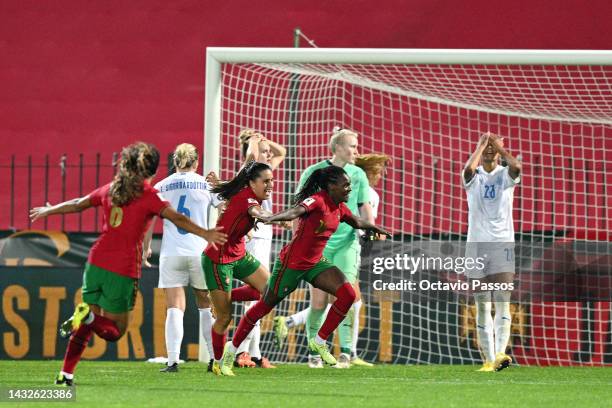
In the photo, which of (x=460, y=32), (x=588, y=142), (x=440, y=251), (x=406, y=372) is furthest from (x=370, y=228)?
(x=460, y=32)

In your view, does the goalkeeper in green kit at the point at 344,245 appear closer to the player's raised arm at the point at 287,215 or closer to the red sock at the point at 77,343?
the player's raised arm at the point at 287,215

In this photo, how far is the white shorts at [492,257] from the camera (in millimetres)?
10586

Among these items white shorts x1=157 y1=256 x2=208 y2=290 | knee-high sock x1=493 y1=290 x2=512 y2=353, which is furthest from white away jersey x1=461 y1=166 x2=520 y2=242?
white shorts x1=157 y1=256 x2=208 y2=290

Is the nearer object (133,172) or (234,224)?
(133,172)

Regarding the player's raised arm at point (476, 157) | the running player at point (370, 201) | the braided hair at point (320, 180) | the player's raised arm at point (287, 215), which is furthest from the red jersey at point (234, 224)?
the player's raised arm at point (476, 157)

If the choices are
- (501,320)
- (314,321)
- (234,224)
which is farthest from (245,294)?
(501,320)

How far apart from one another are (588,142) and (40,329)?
5818mm

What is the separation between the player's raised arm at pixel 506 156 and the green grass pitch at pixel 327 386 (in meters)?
1.62

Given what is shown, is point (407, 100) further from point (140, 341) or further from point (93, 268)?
point (93, 268)

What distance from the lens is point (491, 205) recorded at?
420 inches

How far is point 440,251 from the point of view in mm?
12055

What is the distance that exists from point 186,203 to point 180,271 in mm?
550

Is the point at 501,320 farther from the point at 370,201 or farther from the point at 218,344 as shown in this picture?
the point at 218,344

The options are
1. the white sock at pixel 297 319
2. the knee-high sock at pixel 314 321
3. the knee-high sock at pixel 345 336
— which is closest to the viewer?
the knee-high sock at pixel 314 321
